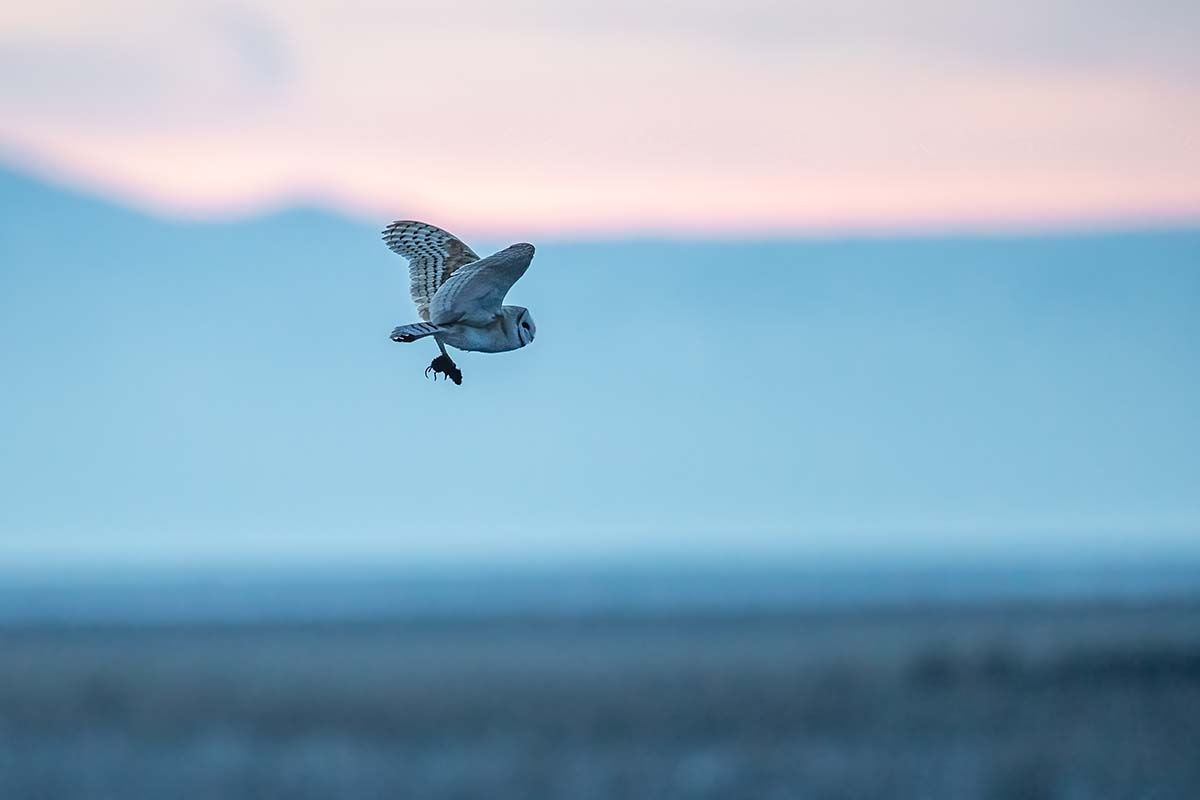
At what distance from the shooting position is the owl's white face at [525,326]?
10.8 meters

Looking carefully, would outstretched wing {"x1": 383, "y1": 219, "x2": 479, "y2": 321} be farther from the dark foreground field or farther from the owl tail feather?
Result: the dark foreground field

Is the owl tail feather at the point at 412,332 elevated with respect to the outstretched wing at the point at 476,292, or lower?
lower

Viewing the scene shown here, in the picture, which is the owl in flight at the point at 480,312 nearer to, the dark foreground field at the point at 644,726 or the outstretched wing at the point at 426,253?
the outstretched wing at the point at 426,253

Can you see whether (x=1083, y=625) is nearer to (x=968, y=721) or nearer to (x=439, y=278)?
(x=968, y=721)

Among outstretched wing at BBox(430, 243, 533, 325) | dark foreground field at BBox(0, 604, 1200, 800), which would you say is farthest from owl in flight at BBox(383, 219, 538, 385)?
dark foreground field at BBox(0, 604, 1200, 800)

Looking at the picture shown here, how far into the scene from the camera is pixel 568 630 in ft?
353

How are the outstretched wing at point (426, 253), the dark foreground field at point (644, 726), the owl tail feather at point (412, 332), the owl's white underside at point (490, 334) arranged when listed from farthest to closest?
the dark foreground field at point (644, 726) < the outstretched wing at point (426, 253) < the owl's white underside at point (490, 334) < the owl tail feather at point (412, 332)

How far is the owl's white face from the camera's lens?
10789 millimetres

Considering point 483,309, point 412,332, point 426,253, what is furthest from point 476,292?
point 426,253

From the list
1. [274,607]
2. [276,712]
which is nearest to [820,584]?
[274,607]

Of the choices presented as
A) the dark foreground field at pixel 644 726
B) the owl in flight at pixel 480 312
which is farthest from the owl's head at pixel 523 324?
the dark foreground field at pixel 644 726

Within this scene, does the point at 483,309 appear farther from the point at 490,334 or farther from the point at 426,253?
the point at 426,253

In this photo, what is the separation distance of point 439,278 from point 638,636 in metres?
87.6

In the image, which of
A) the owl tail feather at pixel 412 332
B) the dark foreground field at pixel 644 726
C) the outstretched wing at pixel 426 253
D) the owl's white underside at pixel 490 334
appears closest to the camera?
the owl tail feather at pixel 412 332
